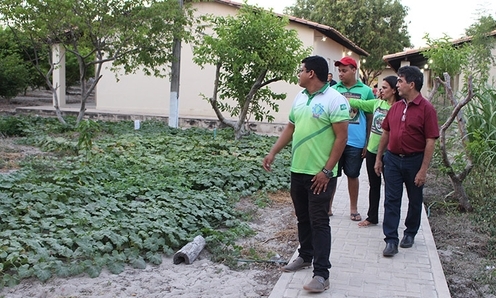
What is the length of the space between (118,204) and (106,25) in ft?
29.0

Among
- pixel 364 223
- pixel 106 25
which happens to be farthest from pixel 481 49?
pixel 364 223

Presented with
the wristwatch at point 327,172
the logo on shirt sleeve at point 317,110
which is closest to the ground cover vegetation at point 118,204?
the wristwatch at point 327,172

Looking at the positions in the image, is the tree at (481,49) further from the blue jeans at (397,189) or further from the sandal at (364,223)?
the blue jeans at (397,189)

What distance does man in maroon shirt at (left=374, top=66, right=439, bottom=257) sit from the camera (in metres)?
4.83

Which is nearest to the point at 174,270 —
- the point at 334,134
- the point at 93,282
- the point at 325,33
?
the point at 93,282

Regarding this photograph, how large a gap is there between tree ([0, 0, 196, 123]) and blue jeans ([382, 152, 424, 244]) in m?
9.75

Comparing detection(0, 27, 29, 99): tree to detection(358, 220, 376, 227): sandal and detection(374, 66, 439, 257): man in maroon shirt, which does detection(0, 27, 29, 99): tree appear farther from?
detection(374, 66, 439, 257): man in maroon shirt

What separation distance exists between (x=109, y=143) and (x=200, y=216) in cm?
535

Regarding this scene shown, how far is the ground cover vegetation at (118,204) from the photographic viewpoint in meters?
4.44

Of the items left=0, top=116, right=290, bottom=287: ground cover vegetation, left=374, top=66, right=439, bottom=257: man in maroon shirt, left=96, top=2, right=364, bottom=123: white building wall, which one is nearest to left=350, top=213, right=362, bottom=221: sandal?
left=374, top=66, right=439, bottom=257: man in maroon shirt

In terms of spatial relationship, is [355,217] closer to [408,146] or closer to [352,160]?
[352,160]

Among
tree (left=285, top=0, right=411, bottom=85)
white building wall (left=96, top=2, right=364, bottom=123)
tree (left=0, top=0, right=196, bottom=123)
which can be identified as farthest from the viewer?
tree (left=285, top=0, right=411, bottom=85)

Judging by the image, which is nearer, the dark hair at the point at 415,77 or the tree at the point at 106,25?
the dark hair at the point at 415,77

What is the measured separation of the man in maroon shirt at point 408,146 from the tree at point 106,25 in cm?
968
